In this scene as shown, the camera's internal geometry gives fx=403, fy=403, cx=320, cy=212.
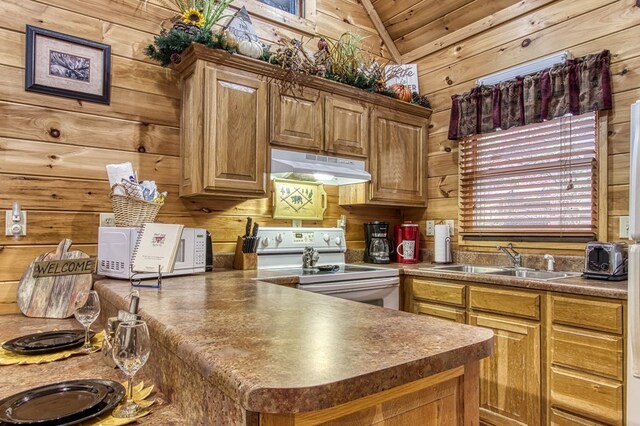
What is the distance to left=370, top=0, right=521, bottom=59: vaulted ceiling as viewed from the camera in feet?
10.1

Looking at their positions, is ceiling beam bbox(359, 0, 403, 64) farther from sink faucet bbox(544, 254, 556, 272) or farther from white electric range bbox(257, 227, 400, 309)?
sink faucet bbox(544, 254, 556, 272)

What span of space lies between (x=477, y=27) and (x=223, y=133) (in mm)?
2163

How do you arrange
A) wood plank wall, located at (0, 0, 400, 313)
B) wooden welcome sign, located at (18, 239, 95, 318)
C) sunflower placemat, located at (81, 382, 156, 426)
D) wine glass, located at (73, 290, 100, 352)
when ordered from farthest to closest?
wood plank wall, located at (0, 0, 400, 313) → wooden welcome sign, located at (18, 239, 95, 318) → wine glass, located at (73, 290, 100, 352) → sunflower placemat, located at (81, 382, 156, 426)

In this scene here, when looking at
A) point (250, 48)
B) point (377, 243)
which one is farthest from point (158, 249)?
point (377, 243)

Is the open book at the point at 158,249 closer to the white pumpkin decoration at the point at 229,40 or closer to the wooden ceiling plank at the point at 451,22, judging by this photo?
the white pumpkin decoration at the point at 229,40

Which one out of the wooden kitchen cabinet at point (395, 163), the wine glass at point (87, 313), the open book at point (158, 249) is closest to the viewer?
the wine glass at point (87, 313)

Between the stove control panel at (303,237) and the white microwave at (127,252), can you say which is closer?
the white microwave at (127,252)

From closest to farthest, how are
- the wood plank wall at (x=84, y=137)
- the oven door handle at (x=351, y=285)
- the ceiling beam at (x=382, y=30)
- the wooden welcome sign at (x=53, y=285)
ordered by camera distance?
the wooden welcome sign at (x=53, y=285)
the wood plank wall at (x=84, y=137)
the oven door handle at (x=351, y=285)
the ceiling beam at (x=382, y=30)

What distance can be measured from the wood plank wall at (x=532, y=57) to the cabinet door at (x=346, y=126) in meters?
0.78

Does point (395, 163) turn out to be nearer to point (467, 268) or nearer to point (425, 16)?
point (467, 268)

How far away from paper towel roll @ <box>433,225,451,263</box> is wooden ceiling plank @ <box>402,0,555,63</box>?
152 cm

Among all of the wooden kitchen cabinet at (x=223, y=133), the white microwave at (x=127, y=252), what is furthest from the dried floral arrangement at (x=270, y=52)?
the white microwave at (x=127, y=252)

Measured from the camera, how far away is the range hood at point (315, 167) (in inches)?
100

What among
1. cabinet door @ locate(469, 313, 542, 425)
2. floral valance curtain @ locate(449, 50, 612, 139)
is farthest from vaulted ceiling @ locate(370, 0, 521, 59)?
cabinet door @ locate(469, 313, 542, 425)
